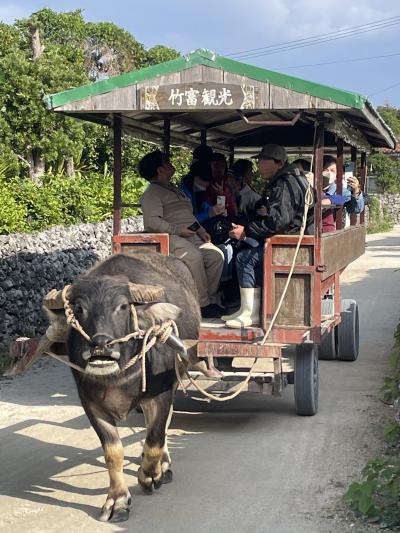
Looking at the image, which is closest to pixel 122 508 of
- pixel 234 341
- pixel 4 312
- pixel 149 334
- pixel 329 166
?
pixel 149 334

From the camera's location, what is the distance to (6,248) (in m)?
9.05

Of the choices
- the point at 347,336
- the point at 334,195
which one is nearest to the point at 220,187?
the point at 334,195

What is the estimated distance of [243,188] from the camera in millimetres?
7785

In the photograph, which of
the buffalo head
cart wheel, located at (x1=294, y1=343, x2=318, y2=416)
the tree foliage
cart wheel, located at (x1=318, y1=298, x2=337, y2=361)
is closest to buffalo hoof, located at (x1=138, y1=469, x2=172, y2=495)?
the buffalo head

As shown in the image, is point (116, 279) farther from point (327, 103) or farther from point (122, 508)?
point (327, 103)

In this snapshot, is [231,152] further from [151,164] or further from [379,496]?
[379,496]

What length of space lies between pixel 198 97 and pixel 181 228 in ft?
3.86

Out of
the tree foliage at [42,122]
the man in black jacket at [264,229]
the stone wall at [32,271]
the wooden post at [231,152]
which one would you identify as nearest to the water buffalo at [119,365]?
the man in black jacket at [264,229]

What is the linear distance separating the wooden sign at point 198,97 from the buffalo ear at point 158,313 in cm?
203

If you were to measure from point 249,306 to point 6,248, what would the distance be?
379 centimetres

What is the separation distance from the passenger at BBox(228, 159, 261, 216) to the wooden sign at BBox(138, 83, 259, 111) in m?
1.42

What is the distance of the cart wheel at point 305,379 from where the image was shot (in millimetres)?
6285

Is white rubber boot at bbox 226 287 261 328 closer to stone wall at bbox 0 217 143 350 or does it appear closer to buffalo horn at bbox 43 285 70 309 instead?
buffalo horn at bbox 43 285 70 309

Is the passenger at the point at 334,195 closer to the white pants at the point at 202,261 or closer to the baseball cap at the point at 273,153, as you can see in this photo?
the baseball cap at the point at 273,153
